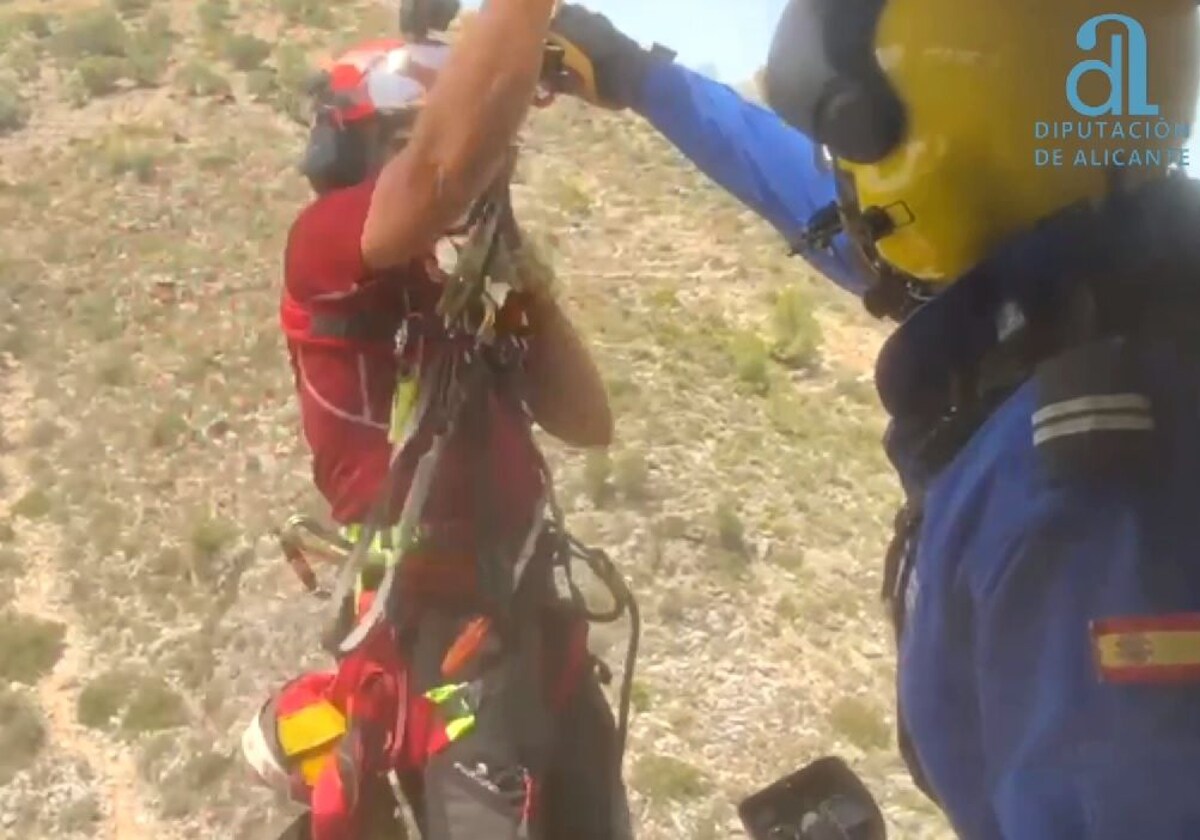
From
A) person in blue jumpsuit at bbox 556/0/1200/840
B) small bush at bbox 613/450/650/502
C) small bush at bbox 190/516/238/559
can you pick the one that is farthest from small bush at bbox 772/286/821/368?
person in blue jumpsuit at bbox 556/0/1200/840

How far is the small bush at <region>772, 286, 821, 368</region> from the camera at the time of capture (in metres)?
7.79

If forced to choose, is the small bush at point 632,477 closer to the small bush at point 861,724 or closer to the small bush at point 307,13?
the small bush at point 861,724

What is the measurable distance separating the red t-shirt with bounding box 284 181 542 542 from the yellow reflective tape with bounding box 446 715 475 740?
33 centimetres

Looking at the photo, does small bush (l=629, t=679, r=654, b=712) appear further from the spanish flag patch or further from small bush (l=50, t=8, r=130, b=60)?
small bush (l=50, t=8, r=130, b=60)

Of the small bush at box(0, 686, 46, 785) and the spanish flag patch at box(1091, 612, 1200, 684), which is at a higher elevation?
the spanish flag patch at box(1091, 612, 1200, 684)

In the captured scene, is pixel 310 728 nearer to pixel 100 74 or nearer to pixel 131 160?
pixel 131 160

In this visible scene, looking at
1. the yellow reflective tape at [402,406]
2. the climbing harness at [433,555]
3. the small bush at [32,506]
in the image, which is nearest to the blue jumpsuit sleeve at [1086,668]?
the climbing harness at [433,555]

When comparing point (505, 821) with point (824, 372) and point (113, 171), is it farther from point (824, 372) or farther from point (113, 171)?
point (113, 171)

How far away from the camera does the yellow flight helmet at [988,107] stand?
131 cm

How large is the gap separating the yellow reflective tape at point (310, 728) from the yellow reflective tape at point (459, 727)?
248mm

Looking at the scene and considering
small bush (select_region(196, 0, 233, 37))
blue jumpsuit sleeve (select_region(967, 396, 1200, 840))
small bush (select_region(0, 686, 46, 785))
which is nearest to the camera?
blue jumpsuit sleeve (select_region(967, 396, 1200, 840))

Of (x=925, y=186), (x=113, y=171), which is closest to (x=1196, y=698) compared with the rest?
(x=925, y=186)

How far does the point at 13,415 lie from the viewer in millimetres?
6816

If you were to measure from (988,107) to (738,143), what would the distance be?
126cm
